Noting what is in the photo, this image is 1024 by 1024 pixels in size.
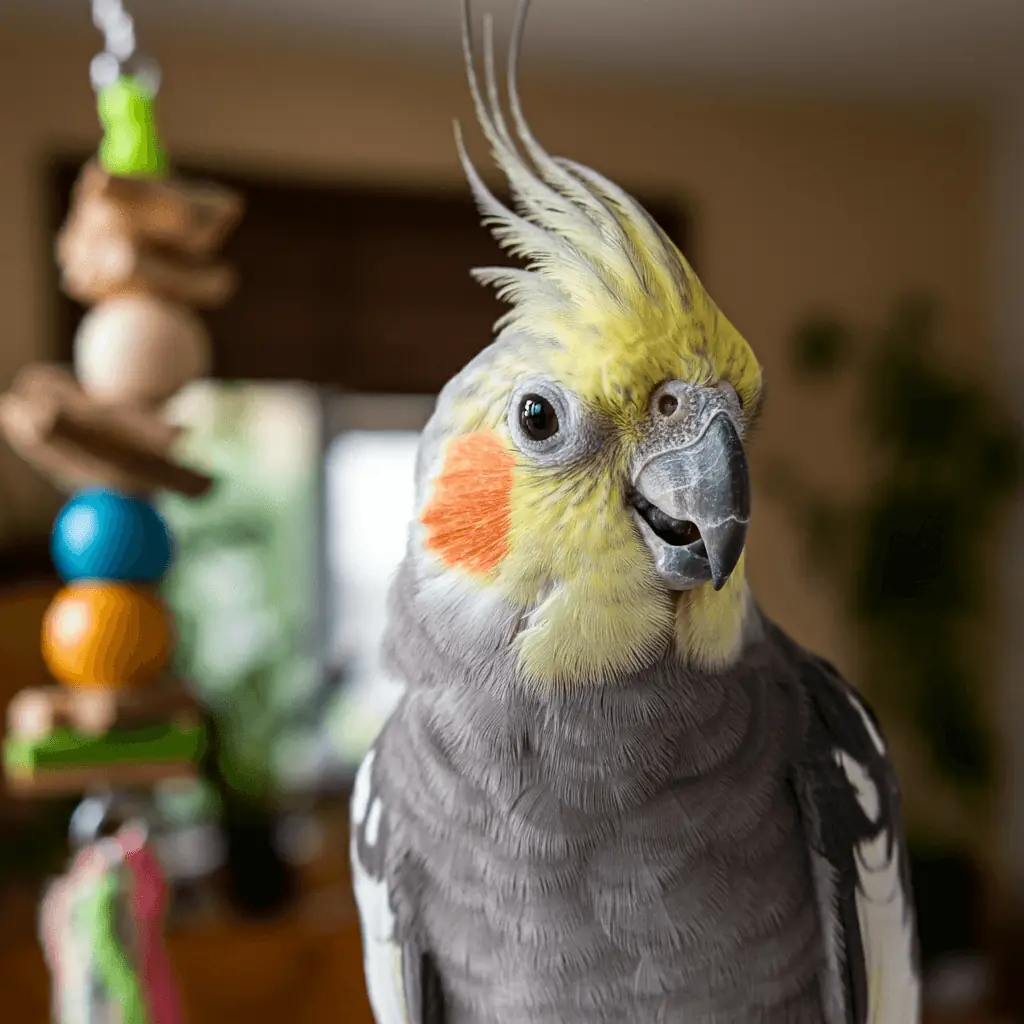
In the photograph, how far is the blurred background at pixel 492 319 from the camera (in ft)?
7.89

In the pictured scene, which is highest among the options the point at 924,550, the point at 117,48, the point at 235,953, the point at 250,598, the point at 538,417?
the point at 117,48

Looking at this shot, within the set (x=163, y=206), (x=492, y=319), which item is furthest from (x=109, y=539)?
(x=492, y=319)

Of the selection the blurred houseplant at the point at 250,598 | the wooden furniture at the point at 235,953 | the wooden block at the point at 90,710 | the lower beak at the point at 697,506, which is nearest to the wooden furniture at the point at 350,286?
the blurred houseplant at the point at 250,598

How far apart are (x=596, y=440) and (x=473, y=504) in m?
0.09

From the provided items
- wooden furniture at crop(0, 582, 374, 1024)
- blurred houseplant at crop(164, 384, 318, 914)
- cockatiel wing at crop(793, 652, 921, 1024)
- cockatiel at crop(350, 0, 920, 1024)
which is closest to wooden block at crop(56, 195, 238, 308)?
cockatiel at crop(350, 0, 920, 1024)

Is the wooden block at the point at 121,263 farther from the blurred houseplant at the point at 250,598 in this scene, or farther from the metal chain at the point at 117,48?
the blurred houseplant at the point at 250,598

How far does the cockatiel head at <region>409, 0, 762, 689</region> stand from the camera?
540 mm

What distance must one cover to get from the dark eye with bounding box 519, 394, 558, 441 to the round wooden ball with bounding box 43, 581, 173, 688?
386 millimetres

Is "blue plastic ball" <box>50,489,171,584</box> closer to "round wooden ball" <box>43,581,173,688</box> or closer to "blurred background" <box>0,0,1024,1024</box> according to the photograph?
"round wooden ball" <box>43,581,173,688</box>

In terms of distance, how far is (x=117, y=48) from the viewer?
72cm

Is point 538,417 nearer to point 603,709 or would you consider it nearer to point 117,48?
point 603,709

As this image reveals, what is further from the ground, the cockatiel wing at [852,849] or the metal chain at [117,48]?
the metal chain at [117,48]

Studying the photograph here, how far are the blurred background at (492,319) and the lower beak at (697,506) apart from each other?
1686 millimetres

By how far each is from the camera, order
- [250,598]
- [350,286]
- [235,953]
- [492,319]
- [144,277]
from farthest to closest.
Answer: [350,286] < [250,598] < [492,319] < [235,953] < [144,277]
